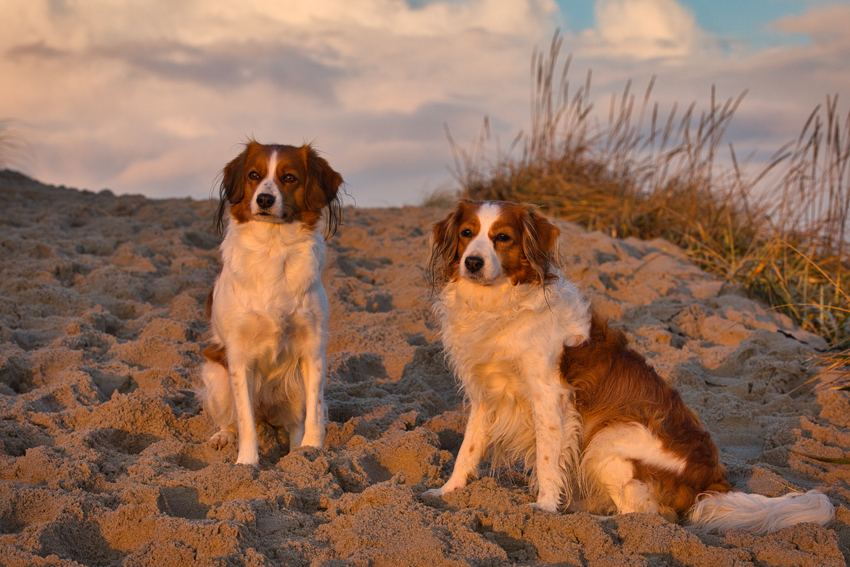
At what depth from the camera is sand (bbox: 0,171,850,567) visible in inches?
104

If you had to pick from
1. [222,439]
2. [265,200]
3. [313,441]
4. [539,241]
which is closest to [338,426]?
[313,441]

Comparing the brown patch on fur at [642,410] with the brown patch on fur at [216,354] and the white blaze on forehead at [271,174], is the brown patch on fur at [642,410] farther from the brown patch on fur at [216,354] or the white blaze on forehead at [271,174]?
the brown patch on fur at [216,354]

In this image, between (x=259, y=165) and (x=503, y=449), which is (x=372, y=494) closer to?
(x=503, y=449)

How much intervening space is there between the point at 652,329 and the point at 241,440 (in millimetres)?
3539

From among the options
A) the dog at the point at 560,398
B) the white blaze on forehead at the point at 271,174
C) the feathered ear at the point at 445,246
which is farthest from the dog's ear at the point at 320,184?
the dog at the point at 560,398

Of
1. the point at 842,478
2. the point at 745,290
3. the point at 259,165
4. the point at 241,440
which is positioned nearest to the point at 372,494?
the point at 241,440

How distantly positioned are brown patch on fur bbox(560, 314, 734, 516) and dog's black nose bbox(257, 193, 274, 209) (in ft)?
5.20

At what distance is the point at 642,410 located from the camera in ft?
10.2

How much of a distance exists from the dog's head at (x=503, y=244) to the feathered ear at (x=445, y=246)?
0.06 feet

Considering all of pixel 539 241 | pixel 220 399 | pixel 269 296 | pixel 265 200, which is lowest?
pixel 220 399

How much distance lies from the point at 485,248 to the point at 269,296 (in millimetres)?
1084

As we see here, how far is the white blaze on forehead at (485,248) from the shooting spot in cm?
319

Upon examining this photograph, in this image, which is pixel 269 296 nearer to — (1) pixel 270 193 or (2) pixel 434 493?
(1) pixel 270 193

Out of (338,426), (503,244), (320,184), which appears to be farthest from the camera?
(338,426)
